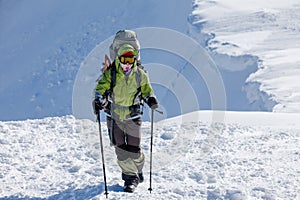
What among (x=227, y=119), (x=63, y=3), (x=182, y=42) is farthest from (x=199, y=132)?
(x=63, y=3)

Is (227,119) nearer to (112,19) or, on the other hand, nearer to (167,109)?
(167,109)

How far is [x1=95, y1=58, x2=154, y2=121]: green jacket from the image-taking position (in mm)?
A: 5043

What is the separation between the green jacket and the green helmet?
4.6 inches

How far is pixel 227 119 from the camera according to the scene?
7656mm

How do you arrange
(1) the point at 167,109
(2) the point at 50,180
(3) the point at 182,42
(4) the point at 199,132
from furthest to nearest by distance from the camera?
(3) the point at 182,42, (1) the point at 167,109, (4) the point at 199,132, (2) the point at 50,180

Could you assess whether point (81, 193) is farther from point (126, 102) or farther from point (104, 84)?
point (104, 84)

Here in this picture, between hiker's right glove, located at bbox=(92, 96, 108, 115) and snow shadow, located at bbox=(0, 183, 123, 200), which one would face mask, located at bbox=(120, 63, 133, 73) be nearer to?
hiker's right glove, located at bbox=(92, 96, 108, 115)

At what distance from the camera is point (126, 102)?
16.8 feet

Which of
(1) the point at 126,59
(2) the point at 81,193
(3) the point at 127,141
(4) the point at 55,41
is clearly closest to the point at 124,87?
(1) the point at 126,59

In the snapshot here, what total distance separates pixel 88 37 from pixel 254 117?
610 inches

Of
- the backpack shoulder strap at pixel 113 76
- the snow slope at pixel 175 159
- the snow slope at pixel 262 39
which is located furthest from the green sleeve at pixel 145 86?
the snow slope at pixel 262 39

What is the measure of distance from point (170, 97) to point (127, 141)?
534 inches

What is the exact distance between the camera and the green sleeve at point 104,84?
502 centimetres

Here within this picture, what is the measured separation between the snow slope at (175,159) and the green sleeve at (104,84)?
1.11 m
